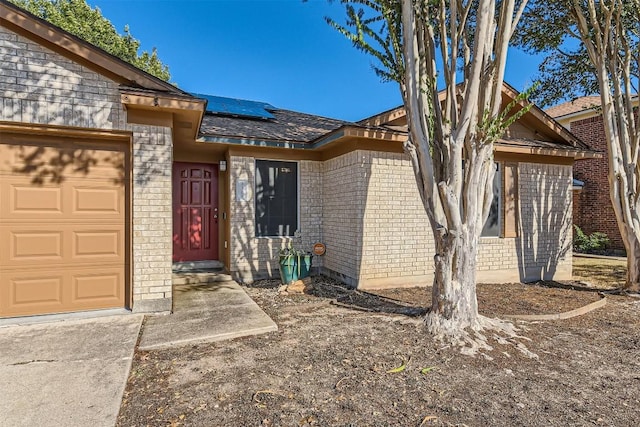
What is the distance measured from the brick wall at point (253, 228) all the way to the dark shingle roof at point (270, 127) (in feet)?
1.92

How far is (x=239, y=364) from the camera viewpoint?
3529 mm

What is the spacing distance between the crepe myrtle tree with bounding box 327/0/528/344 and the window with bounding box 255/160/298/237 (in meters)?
3.66

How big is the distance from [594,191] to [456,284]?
14573 mm

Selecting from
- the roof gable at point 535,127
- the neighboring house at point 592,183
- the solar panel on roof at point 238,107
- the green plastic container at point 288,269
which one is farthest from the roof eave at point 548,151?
the neighboring house at point 592,183

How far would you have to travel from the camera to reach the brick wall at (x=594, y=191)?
14.4 meters

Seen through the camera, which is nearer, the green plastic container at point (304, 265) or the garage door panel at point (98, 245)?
the garage door panel at point (98, 245)

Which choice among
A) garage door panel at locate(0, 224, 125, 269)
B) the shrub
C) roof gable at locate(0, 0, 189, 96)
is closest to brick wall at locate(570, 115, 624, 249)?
the shrub

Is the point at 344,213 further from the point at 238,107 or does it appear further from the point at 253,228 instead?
the point at 238,107

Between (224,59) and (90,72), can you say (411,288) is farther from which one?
(224,59)

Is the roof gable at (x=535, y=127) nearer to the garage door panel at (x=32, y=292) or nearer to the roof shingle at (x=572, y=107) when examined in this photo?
the garage door panel at (x=32, y=292)

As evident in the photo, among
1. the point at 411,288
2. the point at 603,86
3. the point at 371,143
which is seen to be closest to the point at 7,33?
the point at 371,143

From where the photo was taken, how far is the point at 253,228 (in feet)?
25.4

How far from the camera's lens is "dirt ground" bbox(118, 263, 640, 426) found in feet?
8.87

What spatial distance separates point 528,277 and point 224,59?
60.3 feet
